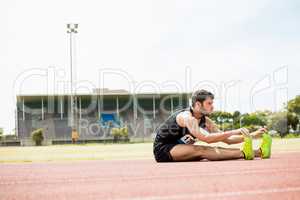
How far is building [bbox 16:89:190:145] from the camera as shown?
54344 mm

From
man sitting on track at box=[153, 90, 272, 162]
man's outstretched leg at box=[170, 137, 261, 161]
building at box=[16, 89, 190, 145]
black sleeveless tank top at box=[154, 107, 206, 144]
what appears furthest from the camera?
building at box=[16, 89, 190, 145]

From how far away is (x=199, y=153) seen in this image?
7.34m

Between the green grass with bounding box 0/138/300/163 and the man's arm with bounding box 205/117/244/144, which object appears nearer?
the man's arm with bounding box 205/117/244/144

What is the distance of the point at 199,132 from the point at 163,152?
Answer: 0.78 m

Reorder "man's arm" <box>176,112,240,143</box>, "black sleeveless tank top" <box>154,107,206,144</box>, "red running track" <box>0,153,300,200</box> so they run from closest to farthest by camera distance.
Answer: "red running track" <box>0,153,300,200</box>, "man's arm" <box>176,112,240,143</box>, "black sleeveless tank top" <box>154,107,206,144</box>

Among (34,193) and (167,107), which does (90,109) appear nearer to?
(167,107)

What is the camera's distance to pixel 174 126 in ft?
24.4

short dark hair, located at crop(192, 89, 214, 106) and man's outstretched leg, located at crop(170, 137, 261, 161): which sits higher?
short dark hair, located at crop(192, 89, 214, 106)

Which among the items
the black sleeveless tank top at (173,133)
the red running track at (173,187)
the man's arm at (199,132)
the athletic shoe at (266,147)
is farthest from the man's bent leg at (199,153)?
the red running track at (173,187)

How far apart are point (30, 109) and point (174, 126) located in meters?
50.8

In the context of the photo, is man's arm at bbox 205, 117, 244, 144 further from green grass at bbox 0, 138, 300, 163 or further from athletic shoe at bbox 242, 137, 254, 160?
green grass at bbox 0, 138, 300, 163

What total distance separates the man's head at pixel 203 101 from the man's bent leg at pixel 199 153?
595mm

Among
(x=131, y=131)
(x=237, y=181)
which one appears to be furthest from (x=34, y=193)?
(x=131, y=131)

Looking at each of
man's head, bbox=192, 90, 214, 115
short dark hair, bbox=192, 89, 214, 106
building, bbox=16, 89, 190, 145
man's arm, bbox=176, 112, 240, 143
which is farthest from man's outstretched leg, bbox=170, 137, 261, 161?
building, bbox=16, 89, 190, 145
